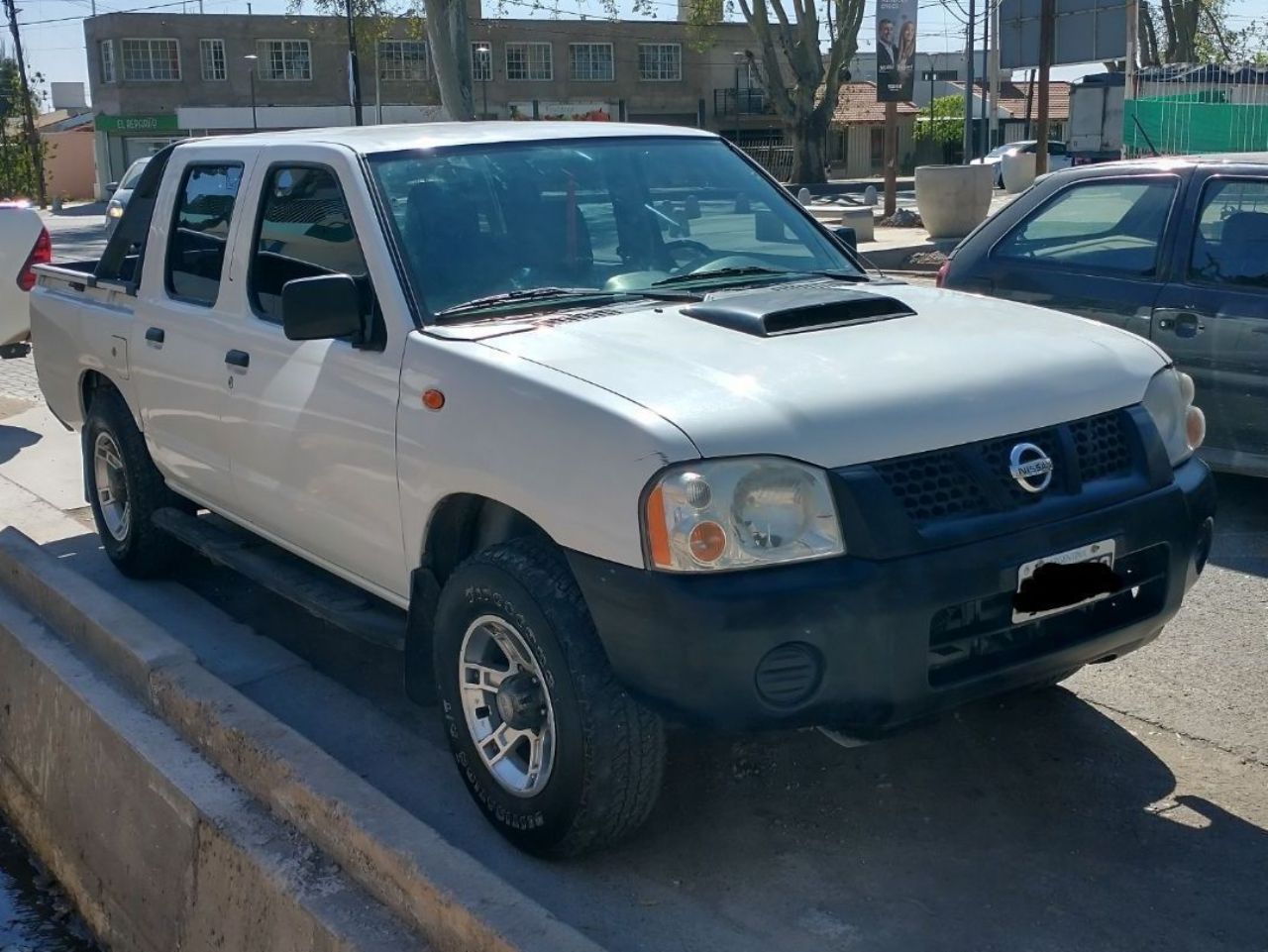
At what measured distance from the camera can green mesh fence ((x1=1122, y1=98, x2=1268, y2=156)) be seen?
19766 mm

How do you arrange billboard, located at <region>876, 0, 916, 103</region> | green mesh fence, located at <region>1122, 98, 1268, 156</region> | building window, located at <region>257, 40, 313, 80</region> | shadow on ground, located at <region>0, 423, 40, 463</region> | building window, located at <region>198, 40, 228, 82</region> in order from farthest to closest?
building window, located at <region>257, 40, 313, 80</region> < building window, located at <region>198, 40, 228, 82</region> < billboard, located at <region>876, 0, 916, 103</region> < green mesh fence, located at <region>1122, 98, 1268, 156</region> < shadow on ground, located at <region>0, 423, 40, 463</region>

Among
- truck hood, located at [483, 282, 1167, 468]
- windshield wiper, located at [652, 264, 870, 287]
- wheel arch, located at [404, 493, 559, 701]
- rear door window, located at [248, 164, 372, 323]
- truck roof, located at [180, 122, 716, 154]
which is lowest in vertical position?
wheel arch, located at [404, 493, 559, 701]

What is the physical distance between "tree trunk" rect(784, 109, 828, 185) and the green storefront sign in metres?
27.8

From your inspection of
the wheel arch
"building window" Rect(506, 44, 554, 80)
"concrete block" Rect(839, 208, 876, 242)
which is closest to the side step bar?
the wheel arch

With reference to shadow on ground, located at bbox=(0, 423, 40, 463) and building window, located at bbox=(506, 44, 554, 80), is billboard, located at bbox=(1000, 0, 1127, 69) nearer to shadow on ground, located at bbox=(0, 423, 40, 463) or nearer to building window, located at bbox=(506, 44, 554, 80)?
shadow on ground, located at bbox=(0, 423, 40, 463)

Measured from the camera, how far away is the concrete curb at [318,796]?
3.15m

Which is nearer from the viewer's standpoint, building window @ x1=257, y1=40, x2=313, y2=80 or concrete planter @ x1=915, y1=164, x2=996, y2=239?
concrete planter @ x1=915, y1=164, x2=996, y2=239

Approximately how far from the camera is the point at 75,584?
18.7 feet

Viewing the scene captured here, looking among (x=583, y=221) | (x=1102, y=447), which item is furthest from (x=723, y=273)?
(x=1102, y=447)

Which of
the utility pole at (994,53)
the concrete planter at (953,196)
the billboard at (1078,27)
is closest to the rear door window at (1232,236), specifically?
the concrete planter at (953,196)

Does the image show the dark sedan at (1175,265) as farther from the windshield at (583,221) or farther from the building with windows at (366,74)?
the building with windows at (366,74)

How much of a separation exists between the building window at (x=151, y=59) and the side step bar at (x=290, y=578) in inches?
2518

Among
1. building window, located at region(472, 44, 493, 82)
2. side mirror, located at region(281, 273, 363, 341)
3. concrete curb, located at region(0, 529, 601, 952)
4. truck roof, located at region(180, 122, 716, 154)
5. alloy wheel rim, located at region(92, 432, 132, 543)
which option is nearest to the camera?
concrete curb, located at region(0, 529, 601, 952)

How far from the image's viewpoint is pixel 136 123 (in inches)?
2495
